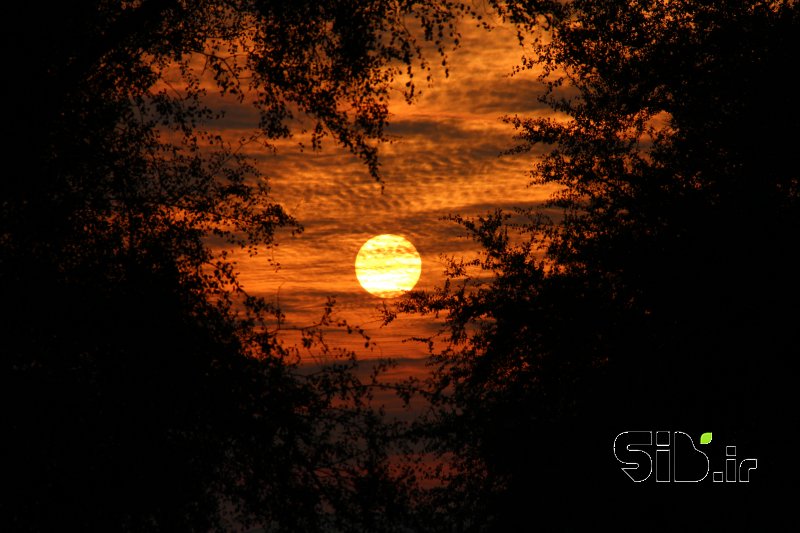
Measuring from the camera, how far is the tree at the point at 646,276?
14.0 meters

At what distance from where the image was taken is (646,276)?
15000 mm

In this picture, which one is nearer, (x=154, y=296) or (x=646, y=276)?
(x=154, y=296)

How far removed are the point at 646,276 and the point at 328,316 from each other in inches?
275

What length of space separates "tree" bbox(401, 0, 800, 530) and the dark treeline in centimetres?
5

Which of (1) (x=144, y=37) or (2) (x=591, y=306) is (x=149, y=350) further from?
(2) (x=591, y=306)

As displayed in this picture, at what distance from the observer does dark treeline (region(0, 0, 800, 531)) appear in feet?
27.6

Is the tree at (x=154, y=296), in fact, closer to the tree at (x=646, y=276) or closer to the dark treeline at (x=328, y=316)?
the dark treeline at (x=328, y=316)

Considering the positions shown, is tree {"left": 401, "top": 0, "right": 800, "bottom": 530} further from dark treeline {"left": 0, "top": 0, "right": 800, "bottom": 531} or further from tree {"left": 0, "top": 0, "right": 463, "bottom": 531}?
tree {"left": 0, "top": 0, "right": 463, "bottom": 531}

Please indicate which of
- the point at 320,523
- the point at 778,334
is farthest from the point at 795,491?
the point at 320,523

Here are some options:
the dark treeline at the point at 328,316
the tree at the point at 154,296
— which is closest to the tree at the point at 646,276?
the dark treeline at the point at 328,316

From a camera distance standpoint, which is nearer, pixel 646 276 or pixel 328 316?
pixel 328 316

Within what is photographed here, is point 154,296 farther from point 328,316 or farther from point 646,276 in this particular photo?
point 646,276

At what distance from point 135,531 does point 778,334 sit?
9.34m

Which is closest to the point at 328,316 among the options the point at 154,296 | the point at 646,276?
the point at 154,296
